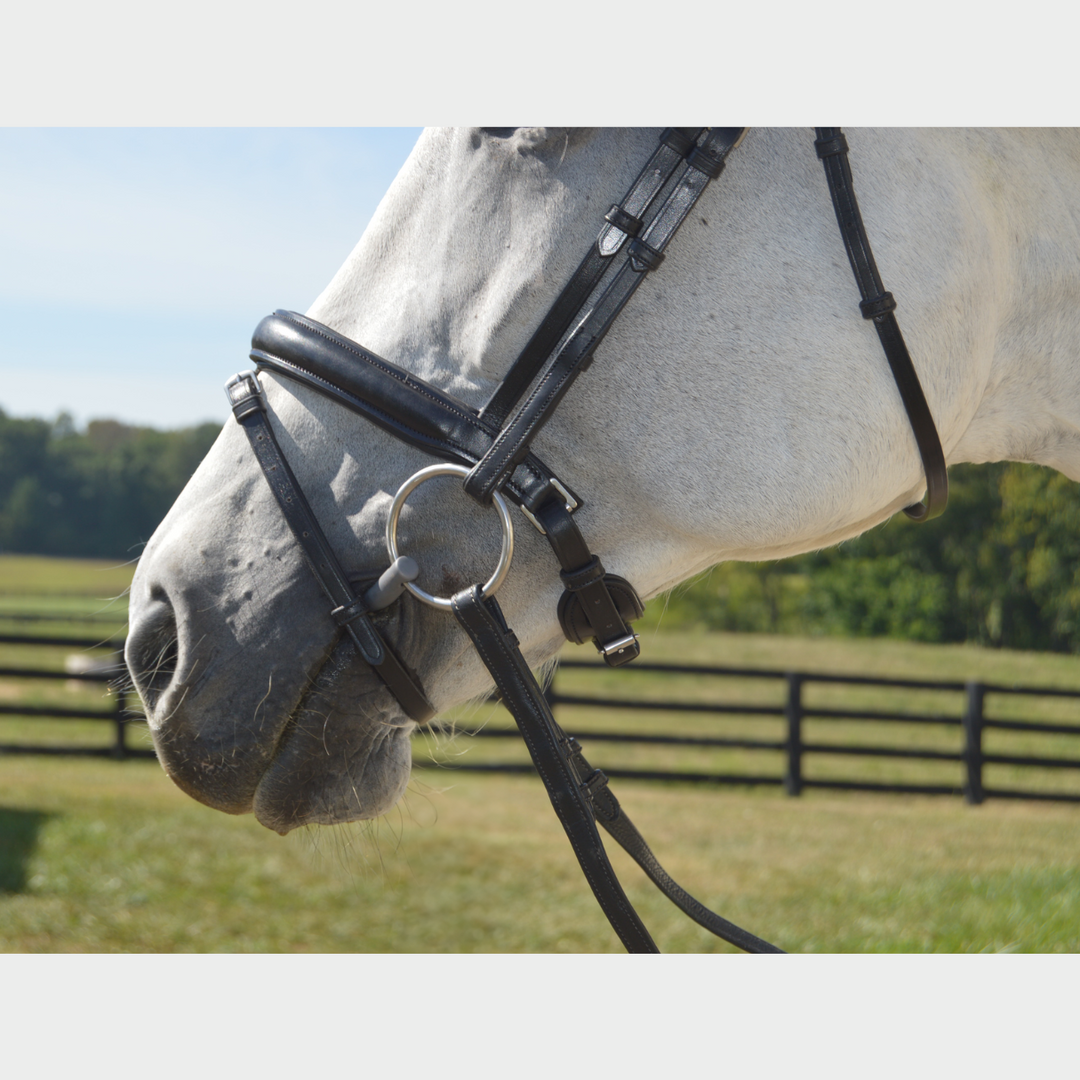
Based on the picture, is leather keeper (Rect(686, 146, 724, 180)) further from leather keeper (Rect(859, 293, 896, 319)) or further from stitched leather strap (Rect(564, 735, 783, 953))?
stitched leather strap (Rect(564, 735, 783, 953))

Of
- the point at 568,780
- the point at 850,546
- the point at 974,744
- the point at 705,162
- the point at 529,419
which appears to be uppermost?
the point at 705,162

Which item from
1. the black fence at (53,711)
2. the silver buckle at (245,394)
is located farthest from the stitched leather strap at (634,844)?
the black fence at (53,711)

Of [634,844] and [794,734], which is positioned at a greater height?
[634,844]

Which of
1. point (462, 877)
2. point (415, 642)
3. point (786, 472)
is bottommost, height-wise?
point (462, 877)

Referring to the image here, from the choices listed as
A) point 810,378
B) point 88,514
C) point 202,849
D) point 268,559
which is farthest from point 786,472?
point 202,849

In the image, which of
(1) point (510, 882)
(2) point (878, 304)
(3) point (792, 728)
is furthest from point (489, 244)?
(3) point (792, 728)

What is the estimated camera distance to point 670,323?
1.13m

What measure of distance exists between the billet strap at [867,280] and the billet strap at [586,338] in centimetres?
16

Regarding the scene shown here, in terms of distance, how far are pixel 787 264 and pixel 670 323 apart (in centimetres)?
17

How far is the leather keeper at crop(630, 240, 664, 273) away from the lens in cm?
109

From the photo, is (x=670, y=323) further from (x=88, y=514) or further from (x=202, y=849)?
(x=202, y=849)

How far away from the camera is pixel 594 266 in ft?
3.61

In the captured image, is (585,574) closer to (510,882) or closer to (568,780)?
(568,780)

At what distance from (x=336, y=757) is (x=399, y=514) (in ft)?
1.20
